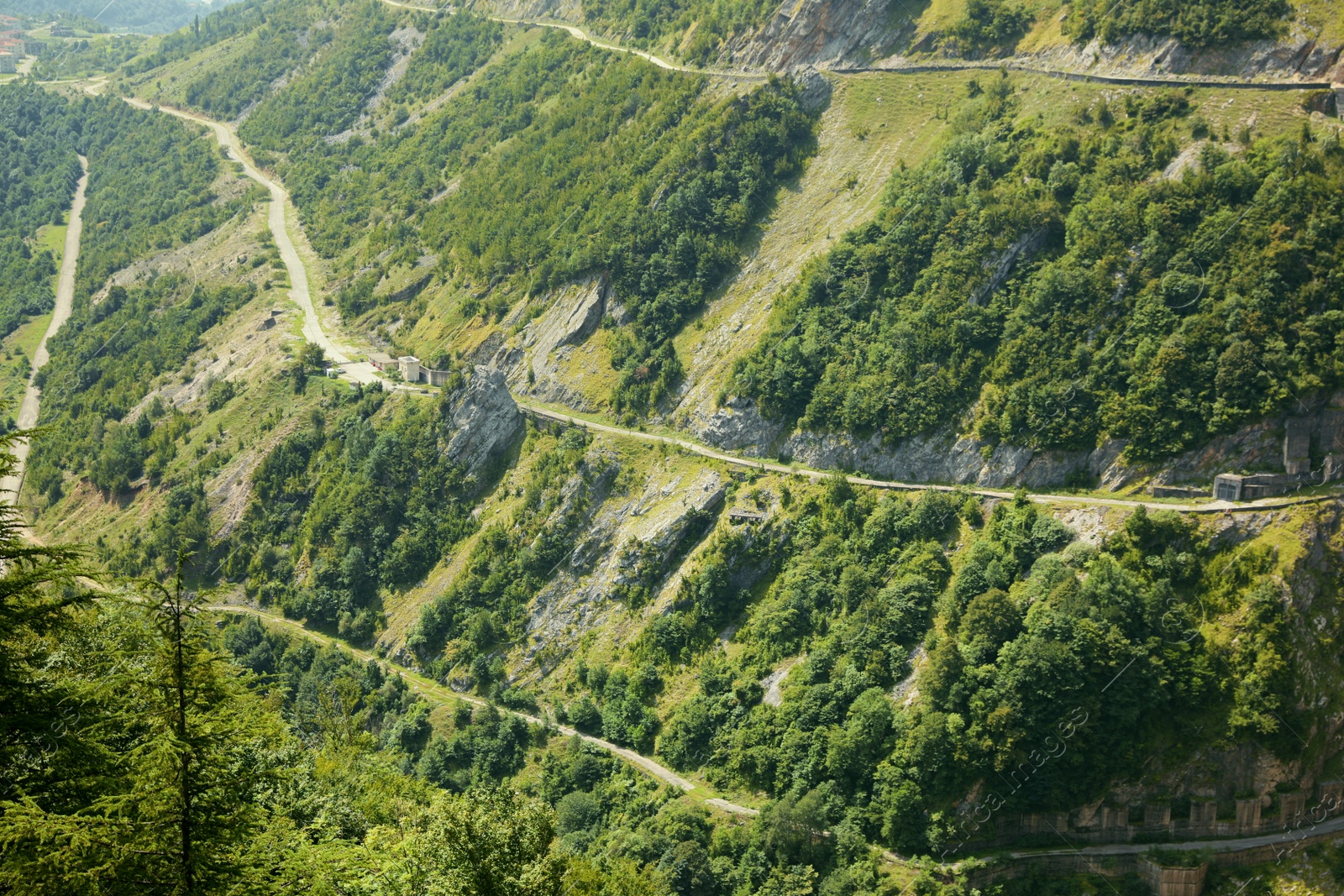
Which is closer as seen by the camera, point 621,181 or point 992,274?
point 992,274

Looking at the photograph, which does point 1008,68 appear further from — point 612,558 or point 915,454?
point 612,558

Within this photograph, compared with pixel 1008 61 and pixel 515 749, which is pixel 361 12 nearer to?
pixel 1008 61

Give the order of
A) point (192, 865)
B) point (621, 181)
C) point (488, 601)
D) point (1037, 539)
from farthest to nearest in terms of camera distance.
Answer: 1. point (621, 181)
2. point (488, 601)
3. point (1037, 539)
4. point (192, 865)

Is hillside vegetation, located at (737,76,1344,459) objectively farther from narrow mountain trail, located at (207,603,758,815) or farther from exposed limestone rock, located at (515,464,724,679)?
narrow mountain trail, located at (207,603,758,815)

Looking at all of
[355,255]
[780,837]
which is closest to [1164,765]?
A: [780,837]

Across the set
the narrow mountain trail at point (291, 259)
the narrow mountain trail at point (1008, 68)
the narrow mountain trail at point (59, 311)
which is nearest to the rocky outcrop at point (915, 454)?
the narrow mountain trail at point (1008, 68)

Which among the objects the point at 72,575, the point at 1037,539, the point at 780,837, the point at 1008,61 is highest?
the point at 72,575

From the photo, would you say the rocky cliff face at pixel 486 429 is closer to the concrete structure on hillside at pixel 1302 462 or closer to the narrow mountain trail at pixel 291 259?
the narrow mountain trail at pixel 291 259

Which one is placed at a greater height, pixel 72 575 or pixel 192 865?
pixel 72 575

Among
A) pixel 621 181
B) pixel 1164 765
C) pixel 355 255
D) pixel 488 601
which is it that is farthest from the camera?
pixel 355 255
